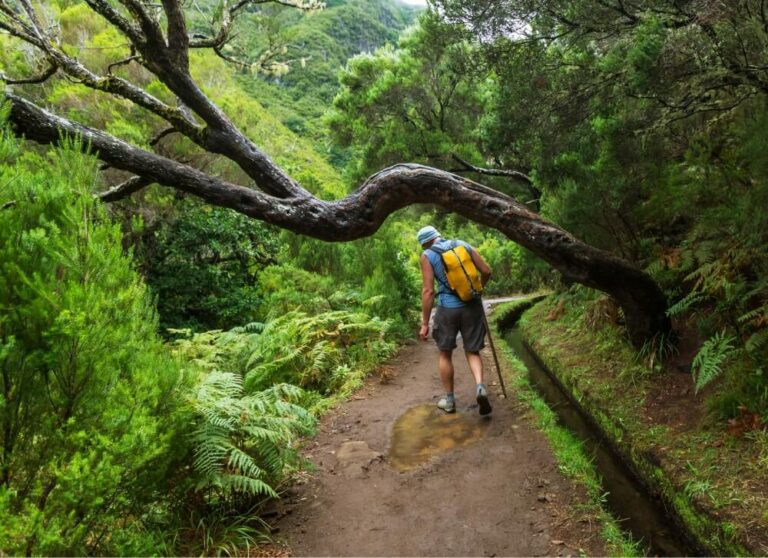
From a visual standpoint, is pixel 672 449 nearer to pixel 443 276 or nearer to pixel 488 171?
pixel 443 276

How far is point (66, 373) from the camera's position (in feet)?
7.02

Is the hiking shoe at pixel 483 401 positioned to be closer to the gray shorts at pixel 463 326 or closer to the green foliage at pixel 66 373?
the gray shorts at pixel 463 326

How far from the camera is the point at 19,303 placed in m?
2.07

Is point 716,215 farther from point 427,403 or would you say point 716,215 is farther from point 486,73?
point 486,73

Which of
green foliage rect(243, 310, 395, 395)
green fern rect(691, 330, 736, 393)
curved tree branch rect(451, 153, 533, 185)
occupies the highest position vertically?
curved tree branch rect(451, 153, 533, 185)

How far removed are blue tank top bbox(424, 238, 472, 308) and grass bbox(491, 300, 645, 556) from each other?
5.21 ft

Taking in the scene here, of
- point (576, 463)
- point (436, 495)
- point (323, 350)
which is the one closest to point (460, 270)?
point (576, 463)

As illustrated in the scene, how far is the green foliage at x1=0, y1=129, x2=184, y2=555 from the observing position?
200cm

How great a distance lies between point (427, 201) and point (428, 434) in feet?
8.79

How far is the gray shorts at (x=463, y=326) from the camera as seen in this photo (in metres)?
5.38

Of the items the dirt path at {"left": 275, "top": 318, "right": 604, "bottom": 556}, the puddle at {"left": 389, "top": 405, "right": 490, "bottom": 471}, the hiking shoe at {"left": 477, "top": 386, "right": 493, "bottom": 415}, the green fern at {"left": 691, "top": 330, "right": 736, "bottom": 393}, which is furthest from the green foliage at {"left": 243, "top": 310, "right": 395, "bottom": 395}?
the green fern at {"left": 691, "top": 330, "right": 736, "bottom": 393}

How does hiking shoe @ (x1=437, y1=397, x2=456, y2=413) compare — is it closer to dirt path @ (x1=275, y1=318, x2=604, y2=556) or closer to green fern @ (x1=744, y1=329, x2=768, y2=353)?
dirt path @ (x1=275, y1=318, x2=604, y2=556)

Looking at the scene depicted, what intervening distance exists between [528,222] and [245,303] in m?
7.32

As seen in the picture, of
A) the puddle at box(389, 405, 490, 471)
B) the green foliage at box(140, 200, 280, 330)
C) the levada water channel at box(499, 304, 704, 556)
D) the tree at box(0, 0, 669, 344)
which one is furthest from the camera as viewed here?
the green foliage at box(140, 200, 280, 330)
